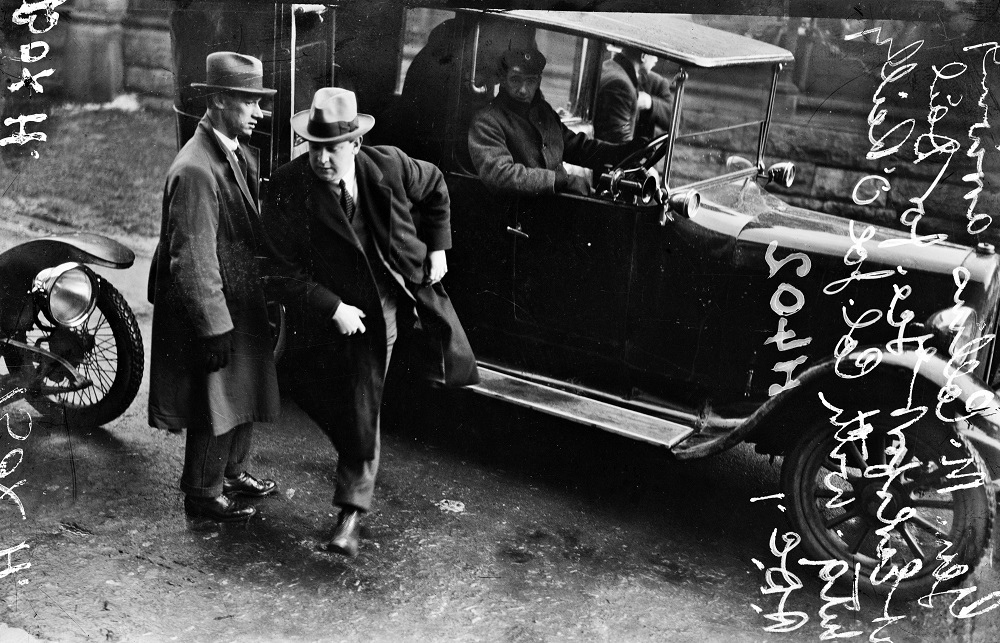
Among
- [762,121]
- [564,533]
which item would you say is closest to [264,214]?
[564,533]

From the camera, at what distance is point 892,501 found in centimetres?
275

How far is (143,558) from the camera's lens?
3023 millimetres

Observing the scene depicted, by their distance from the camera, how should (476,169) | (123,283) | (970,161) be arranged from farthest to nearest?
(123,283)
(476,169)
(970,161)

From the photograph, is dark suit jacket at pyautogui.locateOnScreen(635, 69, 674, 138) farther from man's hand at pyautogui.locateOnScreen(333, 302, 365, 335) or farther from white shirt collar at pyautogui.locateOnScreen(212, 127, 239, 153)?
white shirt collar at pyautogui.locateOnScreen(212, 127, 239, 153)

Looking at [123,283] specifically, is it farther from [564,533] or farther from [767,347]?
[767,347]

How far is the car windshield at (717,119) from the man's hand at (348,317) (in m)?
1.17

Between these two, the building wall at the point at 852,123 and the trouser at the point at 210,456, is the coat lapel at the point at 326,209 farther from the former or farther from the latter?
the building wall at the point at 852,123

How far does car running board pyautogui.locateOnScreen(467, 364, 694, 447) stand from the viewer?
2898 millimetres

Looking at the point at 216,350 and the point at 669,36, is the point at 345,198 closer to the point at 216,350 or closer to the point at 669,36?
the point at 216,350

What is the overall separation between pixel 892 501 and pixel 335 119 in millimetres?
2290

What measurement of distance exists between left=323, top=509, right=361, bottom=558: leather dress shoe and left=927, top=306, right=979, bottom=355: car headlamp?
2085mm

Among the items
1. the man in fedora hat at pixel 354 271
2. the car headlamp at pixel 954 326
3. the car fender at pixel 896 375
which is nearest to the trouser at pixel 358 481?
the man in fedora hat at pixel 354 271

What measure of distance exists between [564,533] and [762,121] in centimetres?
161

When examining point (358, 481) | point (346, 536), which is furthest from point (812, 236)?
point (346, 536)
